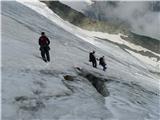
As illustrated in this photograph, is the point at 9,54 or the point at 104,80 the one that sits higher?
the point at 9,54

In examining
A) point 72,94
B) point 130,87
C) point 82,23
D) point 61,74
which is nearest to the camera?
point 72,94

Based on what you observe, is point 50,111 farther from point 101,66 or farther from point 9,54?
point 101,66

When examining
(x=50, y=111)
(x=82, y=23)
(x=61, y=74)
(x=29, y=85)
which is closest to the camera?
(x=50, y=111)

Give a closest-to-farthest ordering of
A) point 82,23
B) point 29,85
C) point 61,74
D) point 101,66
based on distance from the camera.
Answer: point 29,85 < point 61,74 < point 101,66 < point 82,23

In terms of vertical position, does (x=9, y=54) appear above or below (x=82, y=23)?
above

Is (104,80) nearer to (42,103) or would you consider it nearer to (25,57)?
(25,57)

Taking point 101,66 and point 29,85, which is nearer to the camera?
point 29,85

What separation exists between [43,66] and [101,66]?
13055 millimetres

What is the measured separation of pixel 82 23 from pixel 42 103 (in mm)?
172062

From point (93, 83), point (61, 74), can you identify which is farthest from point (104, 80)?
point (61, 74)

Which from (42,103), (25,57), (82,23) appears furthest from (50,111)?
(82,23)

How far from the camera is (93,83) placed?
26.9 metres

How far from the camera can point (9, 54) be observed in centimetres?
2483

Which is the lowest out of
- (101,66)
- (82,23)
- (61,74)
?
(82,23)
